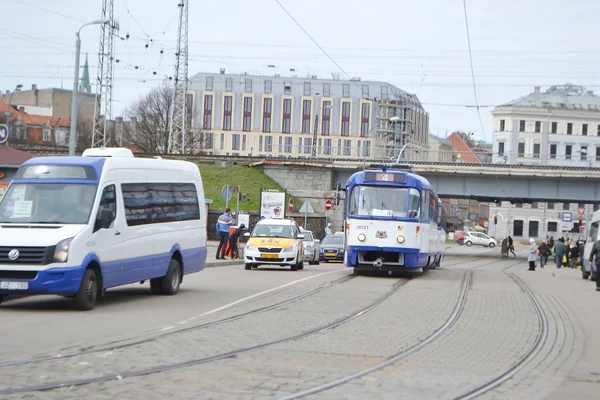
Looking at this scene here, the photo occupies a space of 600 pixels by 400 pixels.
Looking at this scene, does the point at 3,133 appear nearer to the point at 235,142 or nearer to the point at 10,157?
the point at 10,157

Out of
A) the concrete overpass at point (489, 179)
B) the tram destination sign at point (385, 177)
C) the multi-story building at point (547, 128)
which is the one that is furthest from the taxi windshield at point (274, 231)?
the multi-story building at point (547, 128)

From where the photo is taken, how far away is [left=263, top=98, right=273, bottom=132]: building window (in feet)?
492

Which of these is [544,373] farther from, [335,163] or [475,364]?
[335,163]

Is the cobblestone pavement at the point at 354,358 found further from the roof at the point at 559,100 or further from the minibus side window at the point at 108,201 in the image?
the roof at the point at 559,100

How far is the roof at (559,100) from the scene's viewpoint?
12381 cm

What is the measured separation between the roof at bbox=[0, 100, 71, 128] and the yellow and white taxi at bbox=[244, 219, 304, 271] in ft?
366

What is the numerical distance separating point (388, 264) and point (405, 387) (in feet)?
67.3

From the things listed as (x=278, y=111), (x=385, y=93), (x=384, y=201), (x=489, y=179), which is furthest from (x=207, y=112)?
(x=384, y=201)

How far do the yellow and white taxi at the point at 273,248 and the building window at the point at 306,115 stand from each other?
11662 cm

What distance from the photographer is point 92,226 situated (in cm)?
1664

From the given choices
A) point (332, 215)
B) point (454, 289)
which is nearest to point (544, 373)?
point (454, 289)

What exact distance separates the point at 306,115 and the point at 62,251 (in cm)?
13500

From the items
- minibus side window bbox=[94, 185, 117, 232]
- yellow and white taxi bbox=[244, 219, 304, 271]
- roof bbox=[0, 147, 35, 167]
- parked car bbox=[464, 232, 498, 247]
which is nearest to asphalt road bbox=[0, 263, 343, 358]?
minibus side window bbox=[94, 185, 117, 232]

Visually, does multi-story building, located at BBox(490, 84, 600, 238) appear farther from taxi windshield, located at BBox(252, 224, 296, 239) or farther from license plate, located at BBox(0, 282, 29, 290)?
license plate, located at BBox(0, 282, 29, 290)
